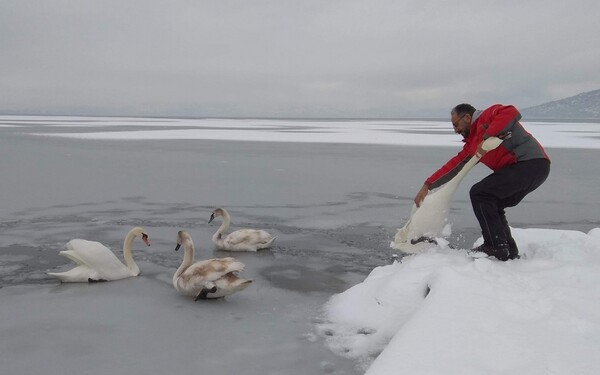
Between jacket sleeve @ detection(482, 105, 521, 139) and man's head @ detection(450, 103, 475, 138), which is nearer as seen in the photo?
jacket sleeve @ detection(482, 105, 521, 139)

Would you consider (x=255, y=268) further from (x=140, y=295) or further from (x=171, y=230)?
(x=171, y=230)

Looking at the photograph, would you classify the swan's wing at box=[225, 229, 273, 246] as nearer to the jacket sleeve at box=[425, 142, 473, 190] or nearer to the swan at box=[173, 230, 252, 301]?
the swan at box=[173, 230, 252, 301]

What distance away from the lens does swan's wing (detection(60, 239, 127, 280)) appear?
5980mm

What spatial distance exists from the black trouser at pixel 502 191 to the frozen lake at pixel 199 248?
145 centimetres

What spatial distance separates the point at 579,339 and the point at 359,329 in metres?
1.64

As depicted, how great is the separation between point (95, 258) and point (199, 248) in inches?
70.5

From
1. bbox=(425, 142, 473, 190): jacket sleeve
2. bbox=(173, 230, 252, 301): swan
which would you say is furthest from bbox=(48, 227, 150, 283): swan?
bbox=(425, 142, 473, 190): jacket sleeve

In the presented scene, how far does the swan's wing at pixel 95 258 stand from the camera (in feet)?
19.6

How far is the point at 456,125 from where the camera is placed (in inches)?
240

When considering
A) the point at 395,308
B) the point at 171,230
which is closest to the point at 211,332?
the point at 395,308

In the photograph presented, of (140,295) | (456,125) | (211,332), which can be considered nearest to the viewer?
(211,332)

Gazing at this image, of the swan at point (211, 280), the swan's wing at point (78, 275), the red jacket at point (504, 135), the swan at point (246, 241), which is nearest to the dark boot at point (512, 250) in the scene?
the red jacket at point (504, 135)

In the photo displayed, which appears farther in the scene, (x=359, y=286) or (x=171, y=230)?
(x=171, y=230)

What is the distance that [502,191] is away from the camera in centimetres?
573
